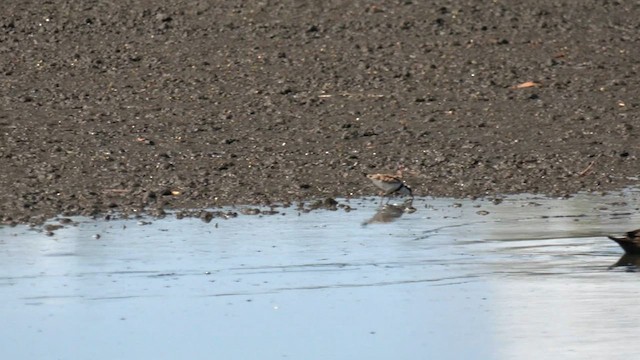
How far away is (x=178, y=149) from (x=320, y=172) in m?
1.10

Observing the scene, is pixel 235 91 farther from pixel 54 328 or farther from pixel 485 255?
pixel 54 328

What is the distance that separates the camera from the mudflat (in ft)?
33.2

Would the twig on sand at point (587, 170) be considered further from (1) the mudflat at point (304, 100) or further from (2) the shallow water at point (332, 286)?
(2) the shallow water at point (332, 286)

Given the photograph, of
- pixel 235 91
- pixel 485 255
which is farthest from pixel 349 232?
pixel 235 91

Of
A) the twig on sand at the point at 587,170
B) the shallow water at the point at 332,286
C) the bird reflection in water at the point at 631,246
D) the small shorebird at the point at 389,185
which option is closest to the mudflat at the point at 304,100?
the twig on sand at the point at 587,170

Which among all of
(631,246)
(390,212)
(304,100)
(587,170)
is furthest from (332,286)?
(304,100)

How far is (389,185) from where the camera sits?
9.44 m

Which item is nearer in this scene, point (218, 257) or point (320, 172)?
point (218, 257)

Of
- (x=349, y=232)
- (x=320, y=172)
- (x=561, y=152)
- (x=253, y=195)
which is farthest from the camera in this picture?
(x=561, y=152)

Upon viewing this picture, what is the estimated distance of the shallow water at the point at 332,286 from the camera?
661 centimetres

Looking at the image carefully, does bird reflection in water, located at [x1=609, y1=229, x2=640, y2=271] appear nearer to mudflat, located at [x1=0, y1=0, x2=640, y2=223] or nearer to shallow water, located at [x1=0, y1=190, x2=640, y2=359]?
shallow water, located at [x1=0, y1=190, x2=640, y2=359]

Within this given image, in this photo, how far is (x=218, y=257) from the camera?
812 cm

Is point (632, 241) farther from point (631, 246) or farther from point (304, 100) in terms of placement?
point (304, 100)

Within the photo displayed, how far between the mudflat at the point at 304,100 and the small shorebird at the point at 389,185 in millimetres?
286
